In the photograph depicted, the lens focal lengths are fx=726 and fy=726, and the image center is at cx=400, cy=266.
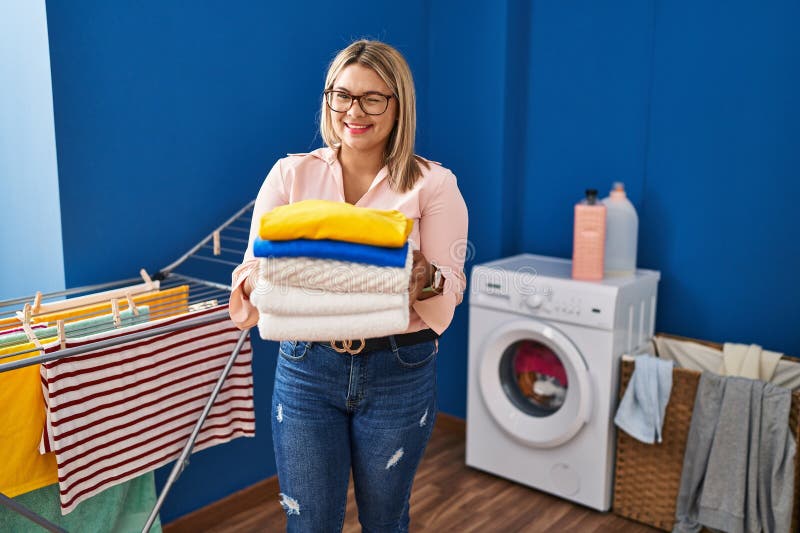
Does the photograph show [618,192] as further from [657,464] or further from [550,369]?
[657,464]

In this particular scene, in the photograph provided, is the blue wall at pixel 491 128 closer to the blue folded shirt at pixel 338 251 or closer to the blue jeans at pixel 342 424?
the blue jeans at pixel 342 424

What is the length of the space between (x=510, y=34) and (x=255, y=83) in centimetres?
109

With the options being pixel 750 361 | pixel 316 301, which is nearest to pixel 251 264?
pixel 316 301

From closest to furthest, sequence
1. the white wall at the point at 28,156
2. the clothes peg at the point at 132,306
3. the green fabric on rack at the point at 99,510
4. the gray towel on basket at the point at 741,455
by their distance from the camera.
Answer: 1. the green fabric on rack at the point at 99,510
2. the clothes peg at the point at 132,306
3. the white wall at the point at 28,156
4. the gray towel on basket at the point at 741,455

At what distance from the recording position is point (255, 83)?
236cm

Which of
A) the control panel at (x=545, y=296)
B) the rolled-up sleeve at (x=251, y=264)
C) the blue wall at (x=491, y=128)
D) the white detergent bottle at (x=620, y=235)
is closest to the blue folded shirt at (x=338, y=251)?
the rolled-up sleeve at (x=251, y=264)

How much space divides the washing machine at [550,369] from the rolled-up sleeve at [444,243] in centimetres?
117

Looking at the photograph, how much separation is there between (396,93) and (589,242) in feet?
4.49


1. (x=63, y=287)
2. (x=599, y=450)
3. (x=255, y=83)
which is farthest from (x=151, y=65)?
(x=599, y=450)

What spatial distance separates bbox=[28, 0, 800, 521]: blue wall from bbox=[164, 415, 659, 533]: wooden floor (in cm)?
7

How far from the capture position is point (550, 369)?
262 cm

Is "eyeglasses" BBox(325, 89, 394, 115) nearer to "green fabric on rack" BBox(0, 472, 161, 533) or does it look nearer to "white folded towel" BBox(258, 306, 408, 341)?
"white folded towel" BBox(258, 306, 408, 341)

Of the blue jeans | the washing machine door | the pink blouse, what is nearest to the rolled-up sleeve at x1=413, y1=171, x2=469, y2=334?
the pink blouse

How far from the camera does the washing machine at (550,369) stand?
244 cm
